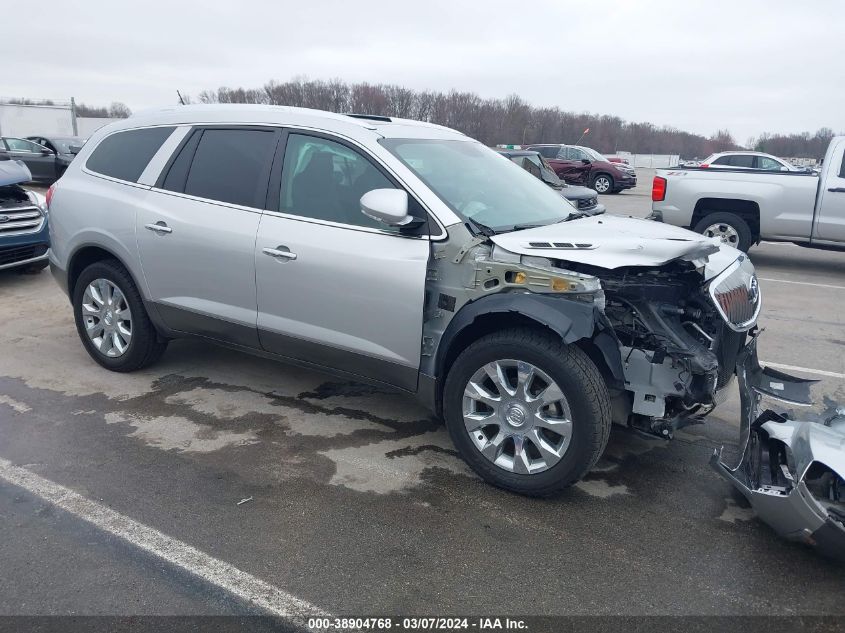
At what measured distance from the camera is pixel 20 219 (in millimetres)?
7621

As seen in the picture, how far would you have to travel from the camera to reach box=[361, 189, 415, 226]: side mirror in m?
3.40

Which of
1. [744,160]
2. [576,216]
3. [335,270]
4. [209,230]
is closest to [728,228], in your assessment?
[576,216]

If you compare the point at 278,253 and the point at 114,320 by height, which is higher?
the point at 278,253

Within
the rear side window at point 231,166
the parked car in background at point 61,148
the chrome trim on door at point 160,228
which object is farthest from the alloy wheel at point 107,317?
the parked car in background at point 61,148

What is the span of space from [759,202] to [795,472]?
7.91 meters

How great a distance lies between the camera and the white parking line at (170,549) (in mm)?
2627

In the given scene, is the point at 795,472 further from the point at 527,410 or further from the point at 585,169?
the point at 585,169

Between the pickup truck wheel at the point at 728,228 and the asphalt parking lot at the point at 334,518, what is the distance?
5473 mm

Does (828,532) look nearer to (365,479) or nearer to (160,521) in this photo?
(365,479)

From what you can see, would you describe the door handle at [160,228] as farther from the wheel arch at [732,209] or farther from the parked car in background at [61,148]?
the parked car in background at [61,148]

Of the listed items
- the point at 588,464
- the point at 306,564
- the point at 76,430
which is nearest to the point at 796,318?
the point at 588,464

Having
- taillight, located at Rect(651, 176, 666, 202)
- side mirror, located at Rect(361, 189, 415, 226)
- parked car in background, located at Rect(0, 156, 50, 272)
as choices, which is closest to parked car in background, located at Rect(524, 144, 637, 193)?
taillight, located at Rect(651, 176, 666, 202)

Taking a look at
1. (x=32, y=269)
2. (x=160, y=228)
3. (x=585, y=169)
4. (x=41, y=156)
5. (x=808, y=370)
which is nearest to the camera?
(x=160, y=228)

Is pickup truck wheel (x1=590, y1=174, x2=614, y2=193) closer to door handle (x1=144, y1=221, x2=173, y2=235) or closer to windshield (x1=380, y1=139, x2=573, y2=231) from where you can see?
windshield (x1=380, y1=139, x2=573, y2=231)
